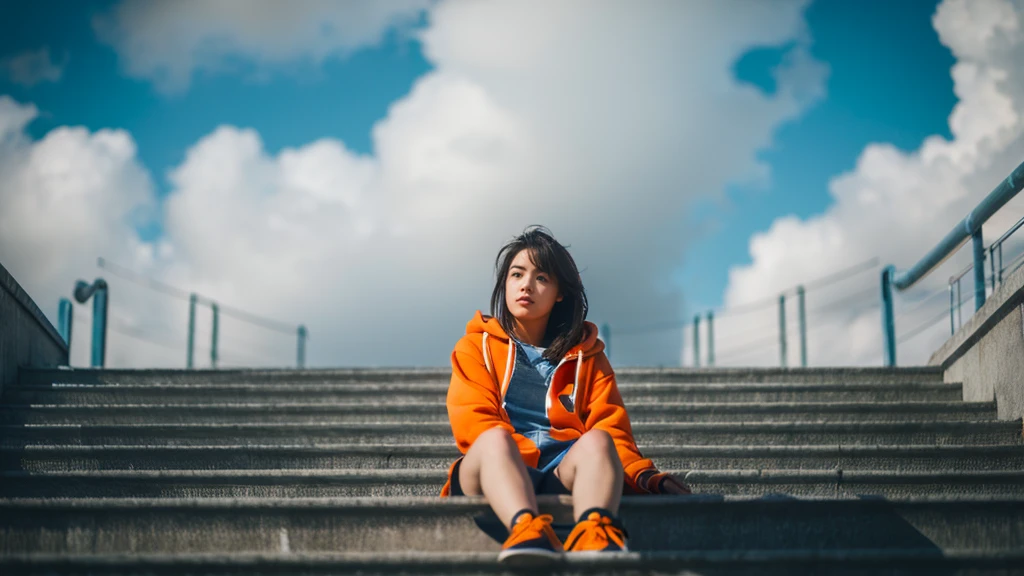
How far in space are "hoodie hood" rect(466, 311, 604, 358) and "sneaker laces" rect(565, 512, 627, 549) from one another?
763 mm

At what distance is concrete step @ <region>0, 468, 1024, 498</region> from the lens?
11.7ft

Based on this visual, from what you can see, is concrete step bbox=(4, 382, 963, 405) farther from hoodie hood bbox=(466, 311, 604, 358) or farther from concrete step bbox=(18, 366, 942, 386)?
hoodie hood bbox=(466, 311, 604, 358)

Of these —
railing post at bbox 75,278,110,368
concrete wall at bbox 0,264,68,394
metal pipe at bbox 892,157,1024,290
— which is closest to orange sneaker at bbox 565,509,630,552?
metal pipe at bbox 892,157,1024,290

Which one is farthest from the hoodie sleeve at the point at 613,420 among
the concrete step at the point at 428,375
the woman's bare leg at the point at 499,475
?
the concrete step at the point at 428,375

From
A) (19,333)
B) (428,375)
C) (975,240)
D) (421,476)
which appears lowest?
(421,476)

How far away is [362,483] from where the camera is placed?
3.71 meters

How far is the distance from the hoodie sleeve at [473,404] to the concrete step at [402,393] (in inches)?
81.4

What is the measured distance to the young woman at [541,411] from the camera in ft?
8.28

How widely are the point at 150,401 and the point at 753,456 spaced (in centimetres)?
312

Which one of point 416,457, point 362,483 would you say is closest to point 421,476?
point 362,483

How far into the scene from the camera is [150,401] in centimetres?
509

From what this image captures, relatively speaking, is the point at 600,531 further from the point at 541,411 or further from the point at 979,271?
the point at 979,271

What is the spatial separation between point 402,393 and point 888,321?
382 centimetres

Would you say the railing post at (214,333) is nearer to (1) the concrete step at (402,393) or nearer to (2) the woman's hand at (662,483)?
(1) the concrete step at (402,393)
